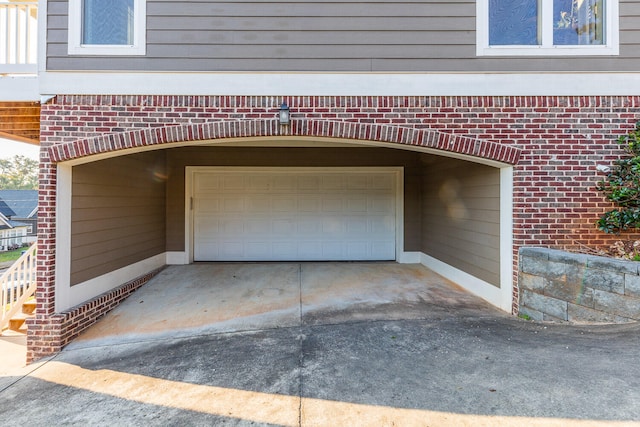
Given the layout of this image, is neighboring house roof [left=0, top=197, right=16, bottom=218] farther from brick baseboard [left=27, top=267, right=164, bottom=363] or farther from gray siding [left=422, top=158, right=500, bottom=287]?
gray siding [left=422, top=158, right=500, bottom=287]

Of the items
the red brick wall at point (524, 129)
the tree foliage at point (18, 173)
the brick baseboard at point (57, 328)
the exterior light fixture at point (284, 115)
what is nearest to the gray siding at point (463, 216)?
the red brick wall at point (524, 129)

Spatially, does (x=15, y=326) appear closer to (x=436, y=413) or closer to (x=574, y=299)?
(x=436, y=413)

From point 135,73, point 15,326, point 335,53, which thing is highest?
point 335,53

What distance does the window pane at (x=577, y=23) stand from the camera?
4.15m

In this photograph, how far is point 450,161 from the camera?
5648 millimetres

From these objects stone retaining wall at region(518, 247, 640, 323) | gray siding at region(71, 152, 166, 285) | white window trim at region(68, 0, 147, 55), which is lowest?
stone retaining wall at region(518, 247, 640, 323)

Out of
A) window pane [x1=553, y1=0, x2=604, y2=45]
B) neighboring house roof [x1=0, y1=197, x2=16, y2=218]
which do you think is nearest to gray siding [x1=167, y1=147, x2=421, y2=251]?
window pane [x1=553, y1=0, x2=604, y2=45]

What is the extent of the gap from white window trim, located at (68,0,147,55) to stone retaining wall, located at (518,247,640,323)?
18.5 feet

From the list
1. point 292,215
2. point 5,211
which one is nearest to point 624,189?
point 292,215

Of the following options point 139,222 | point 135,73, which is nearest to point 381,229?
point 139,222

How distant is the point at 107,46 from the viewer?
4.04m

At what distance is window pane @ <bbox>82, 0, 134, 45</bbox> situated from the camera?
4059 millimetres

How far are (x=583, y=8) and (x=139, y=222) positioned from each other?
24.7ft

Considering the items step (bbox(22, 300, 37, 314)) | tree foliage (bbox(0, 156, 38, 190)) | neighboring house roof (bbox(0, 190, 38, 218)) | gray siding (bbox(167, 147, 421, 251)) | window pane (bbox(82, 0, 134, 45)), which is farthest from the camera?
tree foliage (bbox(0, 156, 38, 190))
